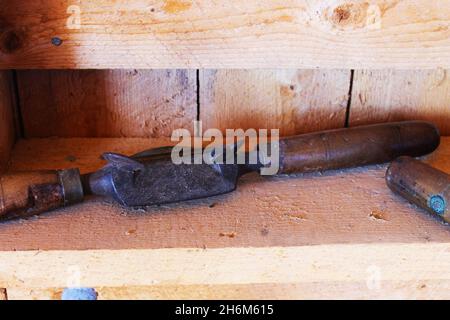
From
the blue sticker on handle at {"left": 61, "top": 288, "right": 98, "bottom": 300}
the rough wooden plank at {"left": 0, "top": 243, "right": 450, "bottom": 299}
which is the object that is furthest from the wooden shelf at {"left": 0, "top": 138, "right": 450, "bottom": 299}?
the blue sticker on handle at {"left": 61, "top": 288, "right": 98, "bottom": 300}

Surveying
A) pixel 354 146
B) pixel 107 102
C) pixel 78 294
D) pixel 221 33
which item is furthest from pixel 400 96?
pixel 78 294

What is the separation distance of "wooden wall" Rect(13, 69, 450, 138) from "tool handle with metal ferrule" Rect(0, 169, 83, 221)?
0.63 feet

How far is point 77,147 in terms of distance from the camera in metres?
0.78

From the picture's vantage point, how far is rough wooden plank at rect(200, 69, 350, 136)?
31.0 inches

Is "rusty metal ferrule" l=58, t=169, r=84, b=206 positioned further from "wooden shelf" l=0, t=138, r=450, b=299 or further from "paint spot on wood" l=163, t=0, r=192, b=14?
"paint spot on wood" l=163, t=0, r=192, b=14

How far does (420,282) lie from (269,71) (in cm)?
37

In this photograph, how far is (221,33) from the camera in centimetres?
66

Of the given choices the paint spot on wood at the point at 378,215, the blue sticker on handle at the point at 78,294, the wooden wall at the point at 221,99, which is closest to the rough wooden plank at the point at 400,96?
the wooden wall at the point at 221,99

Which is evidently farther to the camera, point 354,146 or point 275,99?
point 275,99

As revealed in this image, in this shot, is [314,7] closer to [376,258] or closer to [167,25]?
[167,25]

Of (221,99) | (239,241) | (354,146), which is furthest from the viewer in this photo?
(221,99)

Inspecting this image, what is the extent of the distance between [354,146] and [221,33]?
214 millimetres

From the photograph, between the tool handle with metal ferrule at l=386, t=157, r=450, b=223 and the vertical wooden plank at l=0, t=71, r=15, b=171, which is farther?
the vertical wooden plank at l=0, t=71, r=15, b=171

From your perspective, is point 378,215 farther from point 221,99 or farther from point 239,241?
point 221,99
